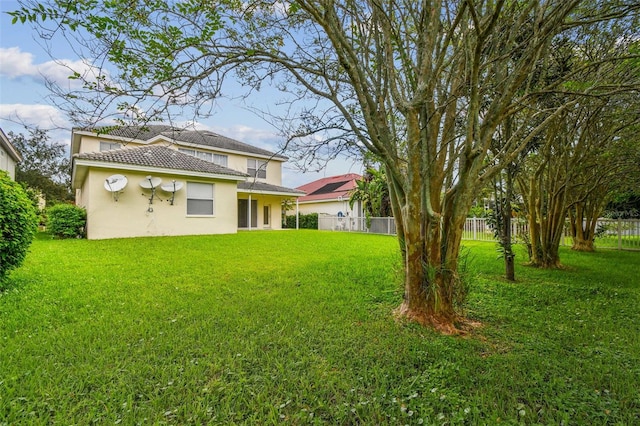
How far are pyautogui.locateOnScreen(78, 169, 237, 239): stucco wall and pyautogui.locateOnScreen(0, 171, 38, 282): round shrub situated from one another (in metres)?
7.10

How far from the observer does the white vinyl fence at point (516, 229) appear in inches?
534

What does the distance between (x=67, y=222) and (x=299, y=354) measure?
13057 millimetres

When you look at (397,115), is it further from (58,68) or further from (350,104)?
(58,68)

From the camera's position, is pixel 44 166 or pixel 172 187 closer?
pixel 172 187

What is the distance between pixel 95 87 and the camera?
373cm

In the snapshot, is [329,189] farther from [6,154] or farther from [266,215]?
[6,154]

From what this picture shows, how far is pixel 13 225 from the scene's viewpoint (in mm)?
5406

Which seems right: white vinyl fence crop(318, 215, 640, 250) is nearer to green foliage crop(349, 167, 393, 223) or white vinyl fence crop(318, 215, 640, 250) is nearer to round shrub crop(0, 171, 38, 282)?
green foliage crop(349, 167, 393, 223)

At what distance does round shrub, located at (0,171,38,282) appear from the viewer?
207 inches

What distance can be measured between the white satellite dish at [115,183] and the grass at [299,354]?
6247mm

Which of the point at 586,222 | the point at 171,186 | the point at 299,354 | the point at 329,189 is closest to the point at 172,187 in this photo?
the point at 171,186

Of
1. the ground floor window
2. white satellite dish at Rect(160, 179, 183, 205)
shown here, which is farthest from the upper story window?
white satellite dish at Rect(160, 179, 183, 205)

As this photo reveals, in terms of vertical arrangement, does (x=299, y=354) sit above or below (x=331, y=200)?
below

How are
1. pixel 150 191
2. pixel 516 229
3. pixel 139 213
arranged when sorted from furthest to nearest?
pixel 516 229 < pixel 150 191 < pixel 139 213
